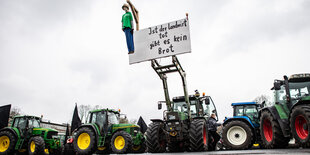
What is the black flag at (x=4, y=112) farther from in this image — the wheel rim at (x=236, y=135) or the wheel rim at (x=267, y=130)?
the wheel rim at (x=267, y=130)

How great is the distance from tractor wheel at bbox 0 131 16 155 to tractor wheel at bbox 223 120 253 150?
33.3 ft

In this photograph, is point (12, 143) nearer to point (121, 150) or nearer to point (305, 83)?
point (121, 150)

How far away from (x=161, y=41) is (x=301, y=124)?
4.07 meters

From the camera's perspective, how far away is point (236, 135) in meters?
7.74

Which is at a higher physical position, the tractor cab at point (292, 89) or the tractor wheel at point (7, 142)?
the tractor cab at point (292, 89)

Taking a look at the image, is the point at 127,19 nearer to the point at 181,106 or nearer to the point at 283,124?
the point at 181,106

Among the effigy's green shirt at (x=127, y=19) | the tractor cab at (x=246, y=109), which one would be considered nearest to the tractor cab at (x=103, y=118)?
the tractor cab at (x=246, y=109)

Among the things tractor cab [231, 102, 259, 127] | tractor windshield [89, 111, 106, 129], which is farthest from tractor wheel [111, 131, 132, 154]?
tractor cab [231, 102, 259, 127]

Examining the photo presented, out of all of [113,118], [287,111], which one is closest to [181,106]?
[113,118]

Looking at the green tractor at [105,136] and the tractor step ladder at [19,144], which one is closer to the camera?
the green tractor at [105,136]

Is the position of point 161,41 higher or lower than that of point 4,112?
higher

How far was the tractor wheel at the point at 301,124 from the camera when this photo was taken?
4.93 m

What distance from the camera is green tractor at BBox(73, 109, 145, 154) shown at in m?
9.70

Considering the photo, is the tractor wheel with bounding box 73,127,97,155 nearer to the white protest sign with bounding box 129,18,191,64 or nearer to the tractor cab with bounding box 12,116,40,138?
the tractor cab with bounding box 12,116,40,138
